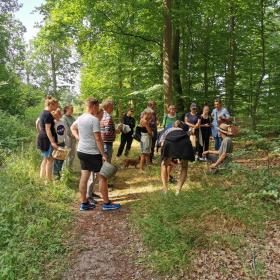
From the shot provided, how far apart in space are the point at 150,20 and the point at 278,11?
4.20m

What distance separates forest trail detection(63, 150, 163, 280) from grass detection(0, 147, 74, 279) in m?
0.27

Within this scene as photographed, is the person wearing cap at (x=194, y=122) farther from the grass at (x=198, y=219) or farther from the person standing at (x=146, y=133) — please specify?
the grass at (x=198, y=219)

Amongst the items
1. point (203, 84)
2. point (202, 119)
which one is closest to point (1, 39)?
point (203, 84)

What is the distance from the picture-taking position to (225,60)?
14836 millimetres

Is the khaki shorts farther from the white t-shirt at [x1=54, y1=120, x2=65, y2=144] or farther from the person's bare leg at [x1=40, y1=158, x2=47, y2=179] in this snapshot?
the white t-shirt at [x1=54, y1=120, x2=65, y2=144]

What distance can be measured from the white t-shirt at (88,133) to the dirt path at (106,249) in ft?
3.94

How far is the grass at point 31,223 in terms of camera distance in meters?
4.63

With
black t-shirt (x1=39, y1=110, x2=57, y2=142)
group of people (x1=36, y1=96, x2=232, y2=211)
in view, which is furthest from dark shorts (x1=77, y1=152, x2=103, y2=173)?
black t-shirt (x1=39, y1=110, x2=57, y2=142)

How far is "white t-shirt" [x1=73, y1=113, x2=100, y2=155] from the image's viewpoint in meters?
6.16

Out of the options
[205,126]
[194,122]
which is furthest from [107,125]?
[205,126]

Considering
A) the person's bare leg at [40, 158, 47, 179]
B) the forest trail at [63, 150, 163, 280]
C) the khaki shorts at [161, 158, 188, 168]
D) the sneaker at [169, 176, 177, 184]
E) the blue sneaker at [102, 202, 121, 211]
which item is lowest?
the forest trail at [63, 150, 163, 280]

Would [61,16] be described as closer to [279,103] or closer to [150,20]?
[150,20]

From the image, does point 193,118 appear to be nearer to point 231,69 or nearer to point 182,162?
point 182,162

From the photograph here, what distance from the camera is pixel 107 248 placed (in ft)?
16.8
